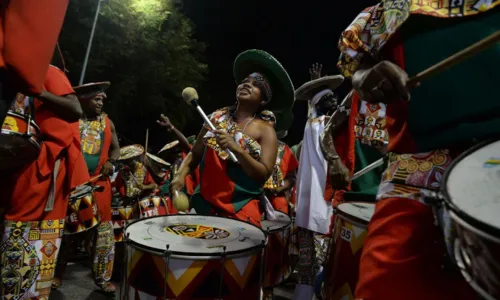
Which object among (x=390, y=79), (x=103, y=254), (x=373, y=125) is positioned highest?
(x=390, y=79)

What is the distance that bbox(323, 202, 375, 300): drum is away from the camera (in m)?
2.36

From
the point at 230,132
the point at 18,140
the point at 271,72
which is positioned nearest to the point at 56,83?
the point at 18,140

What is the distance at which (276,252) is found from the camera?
344cm

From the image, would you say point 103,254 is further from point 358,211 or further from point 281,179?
point 358,211

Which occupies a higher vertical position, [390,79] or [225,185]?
[390,79]

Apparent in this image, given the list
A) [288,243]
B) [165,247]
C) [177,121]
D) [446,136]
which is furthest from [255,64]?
[177,121]

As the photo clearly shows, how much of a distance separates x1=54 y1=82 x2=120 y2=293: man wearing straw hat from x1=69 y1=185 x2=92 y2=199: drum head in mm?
486

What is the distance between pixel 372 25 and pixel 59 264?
4473 mm

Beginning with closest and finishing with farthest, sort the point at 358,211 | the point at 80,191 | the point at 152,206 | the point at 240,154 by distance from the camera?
the point at 358,211, the point at 240,154, the point at 80,191, the point at 152,206

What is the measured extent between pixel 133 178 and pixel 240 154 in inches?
164

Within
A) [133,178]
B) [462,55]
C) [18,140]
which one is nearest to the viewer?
[462,55]

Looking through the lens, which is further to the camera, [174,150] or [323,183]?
[174,150]

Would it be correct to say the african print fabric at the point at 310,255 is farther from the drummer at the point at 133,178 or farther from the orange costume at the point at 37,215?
the drummer at the point at 133,178

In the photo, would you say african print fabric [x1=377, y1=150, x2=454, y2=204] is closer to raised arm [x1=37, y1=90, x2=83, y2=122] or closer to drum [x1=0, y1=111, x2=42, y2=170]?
drum [x1=0, y1=111, x2=42, y2=170]
